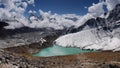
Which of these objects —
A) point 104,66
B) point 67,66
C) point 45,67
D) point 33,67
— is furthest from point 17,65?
point 104,66

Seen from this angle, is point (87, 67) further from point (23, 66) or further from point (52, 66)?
point (23, 66)

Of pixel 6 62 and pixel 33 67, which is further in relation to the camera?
pixel 33 67

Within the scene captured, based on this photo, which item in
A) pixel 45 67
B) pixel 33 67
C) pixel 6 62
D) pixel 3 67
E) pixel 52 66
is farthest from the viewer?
pixel 52 66

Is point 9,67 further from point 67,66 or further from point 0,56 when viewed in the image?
point 67,66

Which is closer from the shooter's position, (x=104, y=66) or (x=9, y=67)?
(x=9, y=67)

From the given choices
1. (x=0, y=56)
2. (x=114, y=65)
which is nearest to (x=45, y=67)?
(x=0, y=56)

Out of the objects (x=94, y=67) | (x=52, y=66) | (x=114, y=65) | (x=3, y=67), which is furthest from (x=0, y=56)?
(x=114, y=65)

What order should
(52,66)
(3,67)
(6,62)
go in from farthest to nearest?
1. (52,66)
2. (6,62)
3. (3,67)

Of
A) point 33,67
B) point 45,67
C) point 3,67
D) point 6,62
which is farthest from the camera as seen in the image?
point 45,67

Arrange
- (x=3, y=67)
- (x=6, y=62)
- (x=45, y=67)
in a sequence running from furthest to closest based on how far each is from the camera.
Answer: (x=45, y=67)
(x=6, y=62)
(x=3, y=67)
